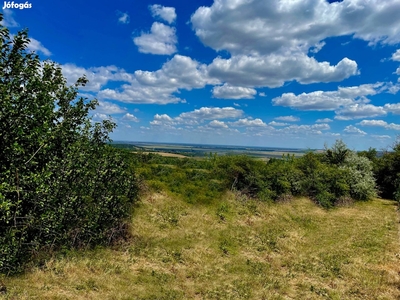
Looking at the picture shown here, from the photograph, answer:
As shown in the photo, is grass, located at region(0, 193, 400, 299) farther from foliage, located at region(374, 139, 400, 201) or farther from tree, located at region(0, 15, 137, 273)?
foliage, located at region(374, 139, 400, 201)

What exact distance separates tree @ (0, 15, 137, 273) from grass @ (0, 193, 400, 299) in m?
1.28

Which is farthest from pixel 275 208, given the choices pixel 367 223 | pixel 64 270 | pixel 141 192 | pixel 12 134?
pixel 12 134

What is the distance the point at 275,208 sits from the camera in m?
28.1

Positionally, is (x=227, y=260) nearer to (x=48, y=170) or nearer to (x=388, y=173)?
(x=48, y=170)

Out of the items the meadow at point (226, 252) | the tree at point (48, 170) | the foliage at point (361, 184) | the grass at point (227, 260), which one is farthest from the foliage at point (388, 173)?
the tree at point (48, 170)

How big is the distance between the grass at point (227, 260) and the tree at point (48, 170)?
1278 millimetres

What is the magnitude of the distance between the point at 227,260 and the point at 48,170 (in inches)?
436

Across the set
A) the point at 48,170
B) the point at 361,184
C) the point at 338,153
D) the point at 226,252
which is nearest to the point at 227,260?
the point at 226,252

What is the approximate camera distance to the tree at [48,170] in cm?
935

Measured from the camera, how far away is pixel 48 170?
35.2 ft

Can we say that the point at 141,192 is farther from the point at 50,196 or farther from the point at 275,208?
the point at 275,208

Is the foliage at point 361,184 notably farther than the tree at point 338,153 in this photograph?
No

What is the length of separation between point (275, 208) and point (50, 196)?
73.1 feet

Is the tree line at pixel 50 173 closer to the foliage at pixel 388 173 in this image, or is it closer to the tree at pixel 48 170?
the tree at pixel 48 170
